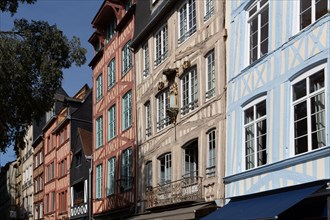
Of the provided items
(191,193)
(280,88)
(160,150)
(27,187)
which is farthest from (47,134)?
(280,88)

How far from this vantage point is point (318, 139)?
1274 cm

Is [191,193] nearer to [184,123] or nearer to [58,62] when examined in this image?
[184,123]

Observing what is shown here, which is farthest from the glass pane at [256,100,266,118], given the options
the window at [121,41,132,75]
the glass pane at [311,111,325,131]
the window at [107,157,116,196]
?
the window at [107,157,116,196]

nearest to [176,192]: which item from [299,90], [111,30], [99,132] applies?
[299,90]

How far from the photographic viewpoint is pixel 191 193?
1933cm

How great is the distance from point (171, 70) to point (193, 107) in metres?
2.08

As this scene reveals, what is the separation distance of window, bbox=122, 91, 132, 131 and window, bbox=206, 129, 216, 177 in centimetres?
895

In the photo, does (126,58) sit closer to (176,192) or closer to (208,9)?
(208,9)

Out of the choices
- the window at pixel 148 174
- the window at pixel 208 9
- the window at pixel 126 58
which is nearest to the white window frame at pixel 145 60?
the window at pixel 126 58

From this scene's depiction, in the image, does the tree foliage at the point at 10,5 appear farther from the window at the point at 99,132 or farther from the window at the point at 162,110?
the window at the point at 99,132

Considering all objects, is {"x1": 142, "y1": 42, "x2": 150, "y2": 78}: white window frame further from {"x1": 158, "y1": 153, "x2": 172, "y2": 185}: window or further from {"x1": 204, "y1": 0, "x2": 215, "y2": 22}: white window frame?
{"x1": 204, "y1": 0, "x2": 215, "y2": 22}: white window frame

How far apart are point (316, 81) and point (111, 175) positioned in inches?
723

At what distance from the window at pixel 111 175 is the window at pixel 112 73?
379 centimetres

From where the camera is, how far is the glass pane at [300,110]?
13384 millimetres
